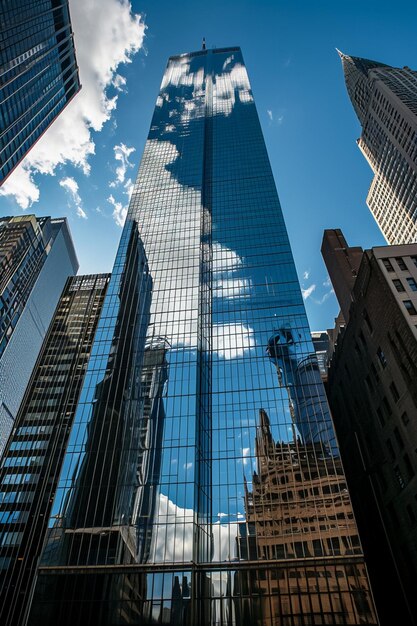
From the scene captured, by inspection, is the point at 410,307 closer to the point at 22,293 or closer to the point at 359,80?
the point at 22,293

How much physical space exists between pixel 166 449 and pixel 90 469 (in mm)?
9414

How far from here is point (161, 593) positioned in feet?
134

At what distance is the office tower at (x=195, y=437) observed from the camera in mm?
40688

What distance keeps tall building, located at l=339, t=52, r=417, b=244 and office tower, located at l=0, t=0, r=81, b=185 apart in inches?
4162

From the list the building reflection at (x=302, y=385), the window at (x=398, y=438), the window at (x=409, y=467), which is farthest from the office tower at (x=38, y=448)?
the window at (x=398, y=438)

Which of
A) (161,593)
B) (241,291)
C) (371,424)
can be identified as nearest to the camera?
(161,593)

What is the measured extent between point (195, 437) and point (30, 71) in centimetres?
11752


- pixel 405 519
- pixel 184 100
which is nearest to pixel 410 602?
pixel 405 519

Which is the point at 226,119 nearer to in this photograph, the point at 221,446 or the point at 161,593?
the point at 221,446

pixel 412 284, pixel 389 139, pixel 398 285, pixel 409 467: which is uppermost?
pixel 389 139

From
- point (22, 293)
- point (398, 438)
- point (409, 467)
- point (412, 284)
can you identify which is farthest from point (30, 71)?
point (409, 467)

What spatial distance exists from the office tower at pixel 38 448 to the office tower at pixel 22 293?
44.1 ft

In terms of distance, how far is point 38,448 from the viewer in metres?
95.6

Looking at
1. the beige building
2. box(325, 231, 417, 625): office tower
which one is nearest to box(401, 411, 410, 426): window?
box(325, 231, 417, 625): office tower
